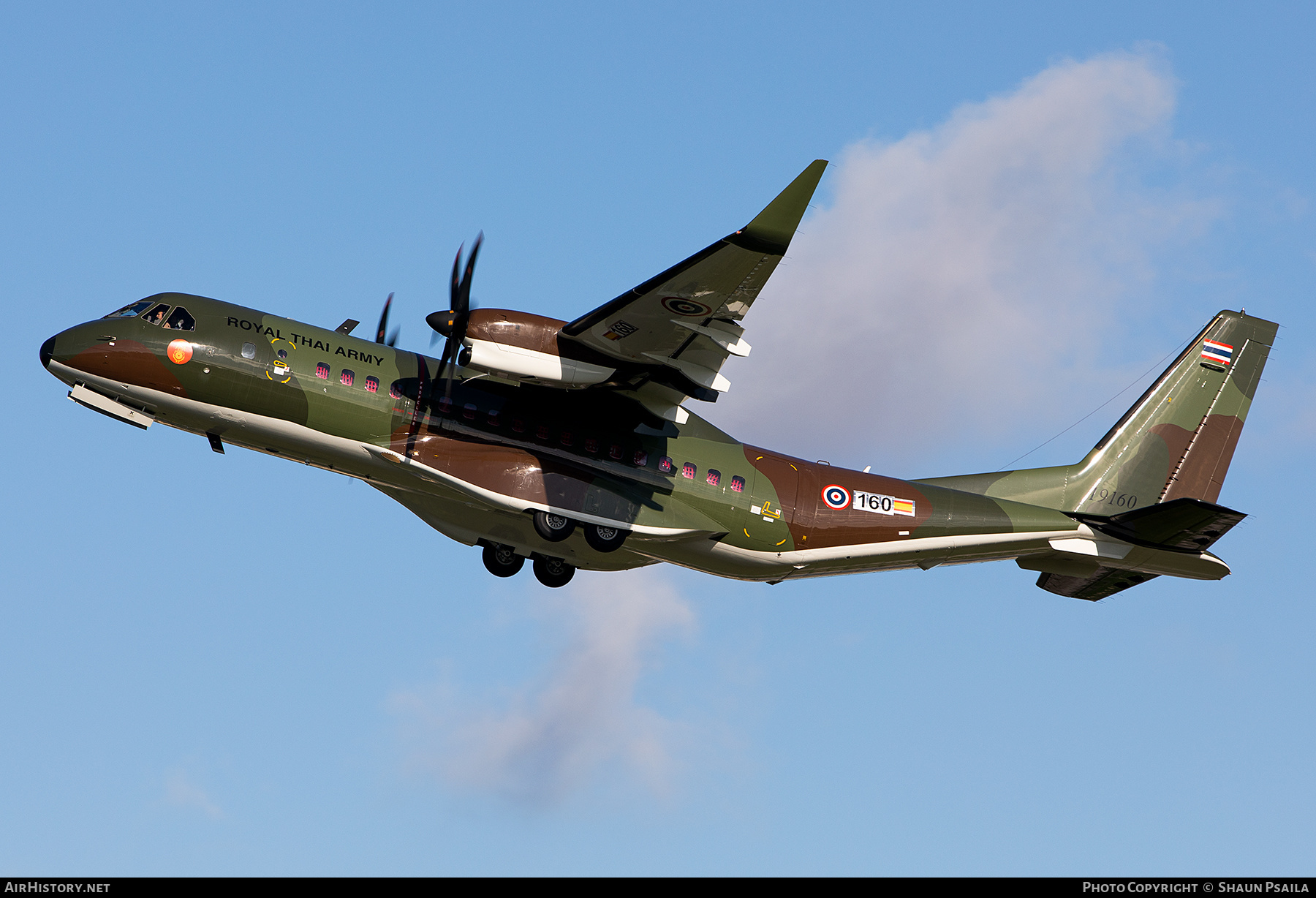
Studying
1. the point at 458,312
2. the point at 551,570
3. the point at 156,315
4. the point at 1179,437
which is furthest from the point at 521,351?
the point at 1179,437

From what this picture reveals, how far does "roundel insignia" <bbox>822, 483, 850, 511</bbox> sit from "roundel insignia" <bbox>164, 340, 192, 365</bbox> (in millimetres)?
11701

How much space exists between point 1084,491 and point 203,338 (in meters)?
17.3

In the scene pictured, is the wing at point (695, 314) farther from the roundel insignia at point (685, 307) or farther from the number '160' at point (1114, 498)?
the number '160' at point (1114, 498)

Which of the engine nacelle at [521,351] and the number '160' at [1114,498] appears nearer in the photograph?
the engine nacelle at [521,351]

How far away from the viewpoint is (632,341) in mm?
20922

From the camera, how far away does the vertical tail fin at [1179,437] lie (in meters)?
26.0

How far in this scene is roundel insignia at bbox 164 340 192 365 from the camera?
840 inches

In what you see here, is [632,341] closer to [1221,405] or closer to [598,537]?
[598,537]

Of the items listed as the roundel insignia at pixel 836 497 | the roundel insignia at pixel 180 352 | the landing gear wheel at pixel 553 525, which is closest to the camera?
the roundel insignia at pixel 180 352

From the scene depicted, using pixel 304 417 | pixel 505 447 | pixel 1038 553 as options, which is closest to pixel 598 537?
pixel 505 447

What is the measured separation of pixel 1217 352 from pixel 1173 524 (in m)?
5.71

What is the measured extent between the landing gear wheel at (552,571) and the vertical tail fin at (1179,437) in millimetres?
8507

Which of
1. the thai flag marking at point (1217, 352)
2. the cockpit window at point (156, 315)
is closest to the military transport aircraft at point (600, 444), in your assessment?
the cockpit window at point (156, 315)

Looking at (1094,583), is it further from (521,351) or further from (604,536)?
(521,351)
